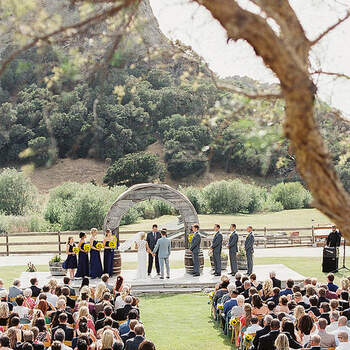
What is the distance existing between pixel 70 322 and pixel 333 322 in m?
4.09

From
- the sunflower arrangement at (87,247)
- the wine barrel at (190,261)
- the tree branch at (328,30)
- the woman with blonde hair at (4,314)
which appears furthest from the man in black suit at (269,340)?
the wine barrel at (190,261)

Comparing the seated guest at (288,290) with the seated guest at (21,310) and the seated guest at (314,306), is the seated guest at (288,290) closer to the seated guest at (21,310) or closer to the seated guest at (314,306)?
the seated guest at (314,306)

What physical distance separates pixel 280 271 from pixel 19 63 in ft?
53.2

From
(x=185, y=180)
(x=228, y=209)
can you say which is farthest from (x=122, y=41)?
(x=185, y=180)

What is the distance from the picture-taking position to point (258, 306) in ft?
33.7

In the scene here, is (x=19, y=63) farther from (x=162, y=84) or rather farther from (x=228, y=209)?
(x=162, y=84)

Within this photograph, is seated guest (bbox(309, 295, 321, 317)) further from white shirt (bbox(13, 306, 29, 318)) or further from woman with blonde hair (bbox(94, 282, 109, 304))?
white shirt (bbox(13, 306, 29, 318))

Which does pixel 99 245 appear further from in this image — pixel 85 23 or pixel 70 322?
pixel 85 23

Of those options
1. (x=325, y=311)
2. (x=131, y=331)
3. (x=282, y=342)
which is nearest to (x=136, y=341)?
(x=131, y=331)

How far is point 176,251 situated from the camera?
2639 cm

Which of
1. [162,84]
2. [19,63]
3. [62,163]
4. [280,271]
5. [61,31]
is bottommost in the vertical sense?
[280,271]

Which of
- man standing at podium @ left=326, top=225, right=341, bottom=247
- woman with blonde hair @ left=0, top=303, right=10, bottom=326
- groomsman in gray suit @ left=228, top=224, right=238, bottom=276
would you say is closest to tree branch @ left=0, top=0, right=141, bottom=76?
woman with blonde hair @ left=0, top=303, right=10, bottom=326

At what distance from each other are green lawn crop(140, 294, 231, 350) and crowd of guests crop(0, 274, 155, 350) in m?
1.51

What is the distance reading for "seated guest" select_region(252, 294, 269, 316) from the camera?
10219 mm
